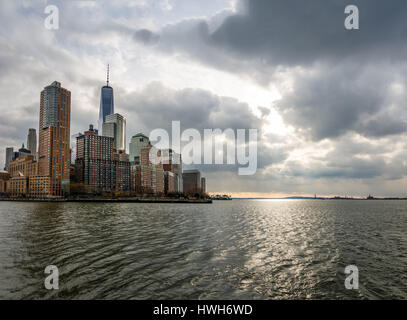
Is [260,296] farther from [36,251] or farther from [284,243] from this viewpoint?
[36,251]

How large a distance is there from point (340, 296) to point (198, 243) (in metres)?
16.9

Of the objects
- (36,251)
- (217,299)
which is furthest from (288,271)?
(36,251)

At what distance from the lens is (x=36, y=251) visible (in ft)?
74.1

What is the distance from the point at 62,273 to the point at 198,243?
15214mm

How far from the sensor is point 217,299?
1313 cm

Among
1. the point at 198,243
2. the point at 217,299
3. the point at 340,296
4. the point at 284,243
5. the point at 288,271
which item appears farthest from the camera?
the point at 284,243

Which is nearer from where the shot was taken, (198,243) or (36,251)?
(36,251)
